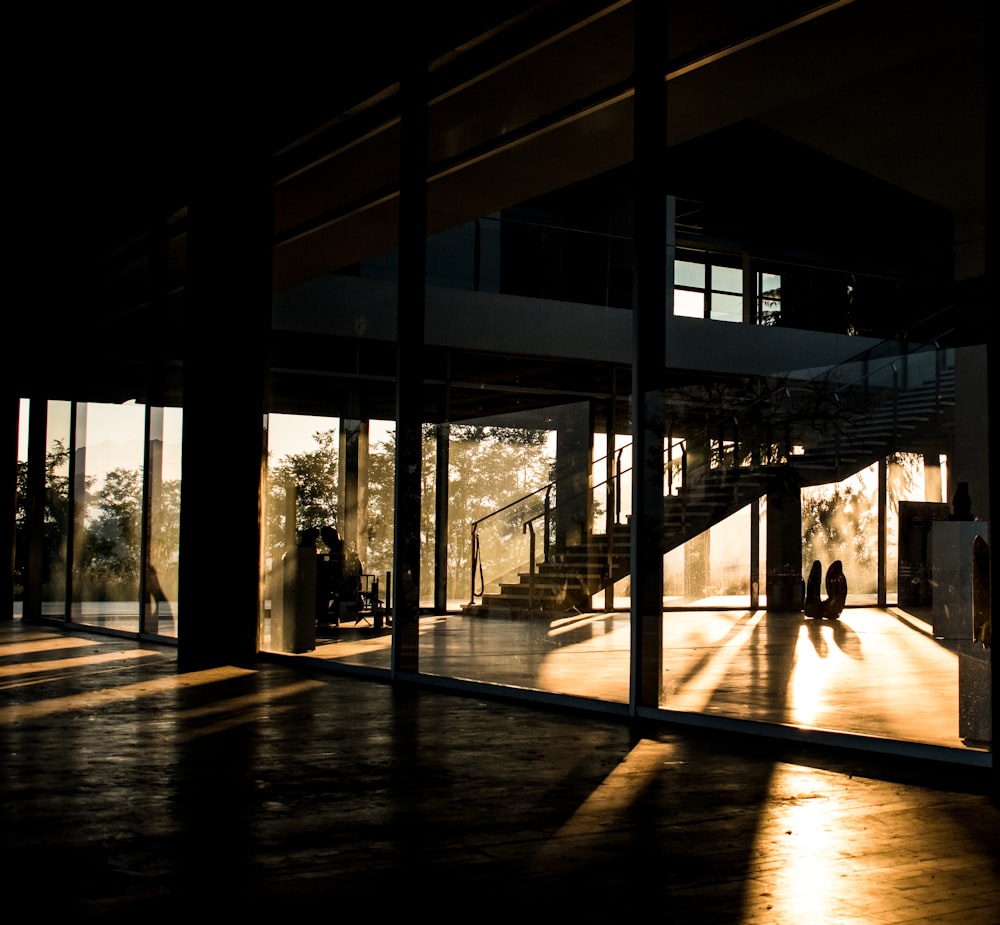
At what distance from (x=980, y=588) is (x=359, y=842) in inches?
118

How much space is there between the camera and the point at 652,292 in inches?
291

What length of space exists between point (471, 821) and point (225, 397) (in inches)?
270

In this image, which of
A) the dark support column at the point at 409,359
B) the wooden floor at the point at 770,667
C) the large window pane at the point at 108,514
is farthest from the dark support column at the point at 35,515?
the wooden floor at the point at 770,667

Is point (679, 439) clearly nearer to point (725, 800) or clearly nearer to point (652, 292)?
point (652, 292)

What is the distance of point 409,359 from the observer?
30.8 feet

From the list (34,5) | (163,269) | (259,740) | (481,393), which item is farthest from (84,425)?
(259,740)

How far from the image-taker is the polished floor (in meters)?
3.67

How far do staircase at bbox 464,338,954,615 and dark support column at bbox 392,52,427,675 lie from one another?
1.37 meters

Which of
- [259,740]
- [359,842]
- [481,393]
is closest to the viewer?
[359,842]

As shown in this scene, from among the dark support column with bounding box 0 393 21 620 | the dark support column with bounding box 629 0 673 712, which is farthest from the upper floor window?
the dark support column with bounding box 0 393 21 620

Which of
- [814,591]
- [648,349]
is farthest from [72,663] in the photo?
[814,591]

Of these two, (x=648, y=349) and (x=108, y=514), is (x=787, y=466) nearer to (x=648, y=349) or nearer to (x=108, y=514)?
(x=648, y=349)

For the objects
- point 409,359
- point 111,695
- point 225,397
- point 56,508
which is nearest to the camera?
point 111,695

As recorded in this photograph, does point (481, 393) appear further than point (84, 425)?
No
